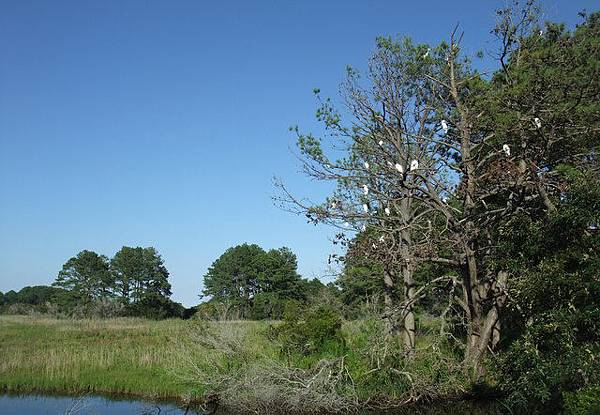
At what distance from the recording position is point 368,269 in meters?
23.6

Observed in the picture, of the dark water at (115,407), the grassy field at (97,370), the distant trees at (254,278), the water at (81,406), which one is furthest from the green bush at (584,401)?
the distant trees at (254,278)

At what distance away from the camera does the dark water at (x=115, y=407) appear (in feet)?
46.1

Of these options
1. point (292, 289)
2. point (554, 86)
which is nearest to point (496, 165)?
point (554, 86)

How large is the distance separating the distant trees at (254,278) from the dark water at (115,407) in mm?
46156

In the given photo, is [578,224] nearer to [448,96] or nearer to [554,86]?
[554,86]

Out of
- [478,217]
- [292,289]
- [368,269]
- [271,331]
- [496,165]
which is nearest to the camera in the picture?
[496,165]

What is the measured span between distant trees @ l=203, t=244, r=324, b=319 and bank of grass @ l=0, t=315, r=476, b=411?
1723 inches

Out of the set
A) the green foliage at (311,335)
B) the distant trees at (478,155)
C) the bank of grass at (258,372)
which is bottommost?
the bank of grass at (258,372)

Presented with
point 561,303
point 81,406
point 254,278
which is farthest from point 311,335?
point 254,278

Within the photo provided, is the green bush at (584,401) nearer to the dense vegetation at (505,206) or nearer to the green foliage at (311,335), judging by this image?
the dense vegetation at (505,206)

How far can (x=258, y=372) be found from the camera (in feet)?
46.8

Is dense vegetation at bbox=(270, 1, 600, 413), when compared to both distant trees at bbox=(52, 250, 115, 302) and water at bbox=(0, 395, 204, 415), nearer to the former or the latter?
water at bbox=(0, 395, 204, 415)

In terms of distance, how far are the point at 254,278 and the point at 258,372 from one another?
5813 centimetres

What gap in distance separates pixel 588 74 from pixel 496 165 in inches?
138
